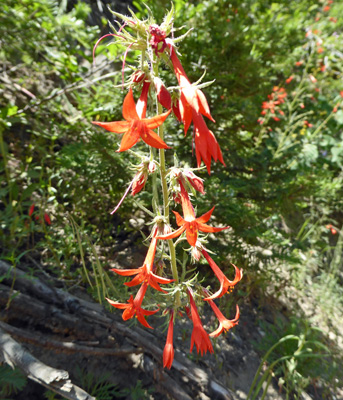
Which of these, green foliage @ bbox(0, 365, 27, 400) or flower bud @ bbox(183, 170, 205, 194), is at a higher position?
flower bud @ bbox(183, 170, 205, 194)

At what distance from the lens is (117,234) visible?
8.23ft

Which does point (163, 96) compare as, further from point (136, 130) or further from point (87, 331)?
point (87, 331)

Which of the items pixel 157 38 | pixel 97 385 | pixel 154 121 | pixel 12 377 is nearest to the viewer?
pixel 154 121

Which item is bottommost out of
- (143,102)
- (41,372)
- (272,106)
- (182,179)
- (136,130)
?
(41,372)

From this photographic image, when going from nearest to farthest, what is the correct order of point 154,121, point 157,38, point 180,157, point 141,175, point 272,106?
point 154,121, point 157,38, point 141,175, point 180,157, point 272,106

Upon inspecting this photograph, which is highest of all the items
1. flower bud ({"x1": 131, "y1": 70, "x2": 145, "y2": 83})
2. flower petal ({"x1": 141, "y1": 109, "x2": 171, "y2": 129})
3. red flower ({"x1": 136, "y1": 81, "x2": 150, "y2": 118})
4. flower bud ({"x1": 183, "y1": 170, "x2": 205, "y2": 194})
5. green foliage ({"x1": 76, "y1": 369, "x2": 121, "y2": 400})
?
flower bud ({"x1": 131, "y1": 70, "x2": 145, "y2": 83})

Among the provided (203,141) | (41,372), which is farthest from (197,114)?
(41,372)

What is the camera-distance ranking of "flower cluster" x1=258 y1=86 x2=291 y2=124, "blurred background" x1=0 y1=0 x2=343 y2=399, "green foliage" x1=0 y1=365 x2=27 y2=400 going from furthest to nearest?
"flower cluster" x1=258 y1=86 x2=291 y2=124 → "blurred background" x1=0 y1=0 x2=343 y2=399 → "green foliage" x1=0 y1=365 x2=27 y2=400

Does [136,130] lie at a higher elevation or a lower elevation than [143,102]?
lower

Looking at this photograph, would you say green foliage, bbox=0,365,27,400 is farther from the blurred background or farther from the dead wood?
the blurred background

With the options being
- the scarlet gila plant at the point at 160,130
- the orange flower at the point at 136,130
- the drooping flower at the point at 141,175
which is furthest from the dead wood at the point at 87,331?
the orange flower at the point at 136,130

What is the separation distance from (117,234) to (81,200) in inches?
16.9

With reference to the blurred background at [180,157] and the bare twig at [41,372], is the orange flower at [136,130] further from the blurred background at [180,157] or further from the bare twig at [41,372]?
the blurred background at [180,157]

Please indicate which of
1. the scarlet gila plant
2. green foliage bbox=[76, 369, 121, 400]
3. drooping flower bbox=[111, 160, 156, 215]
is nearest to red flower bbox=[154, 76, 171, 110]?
the scarlet gila plant
